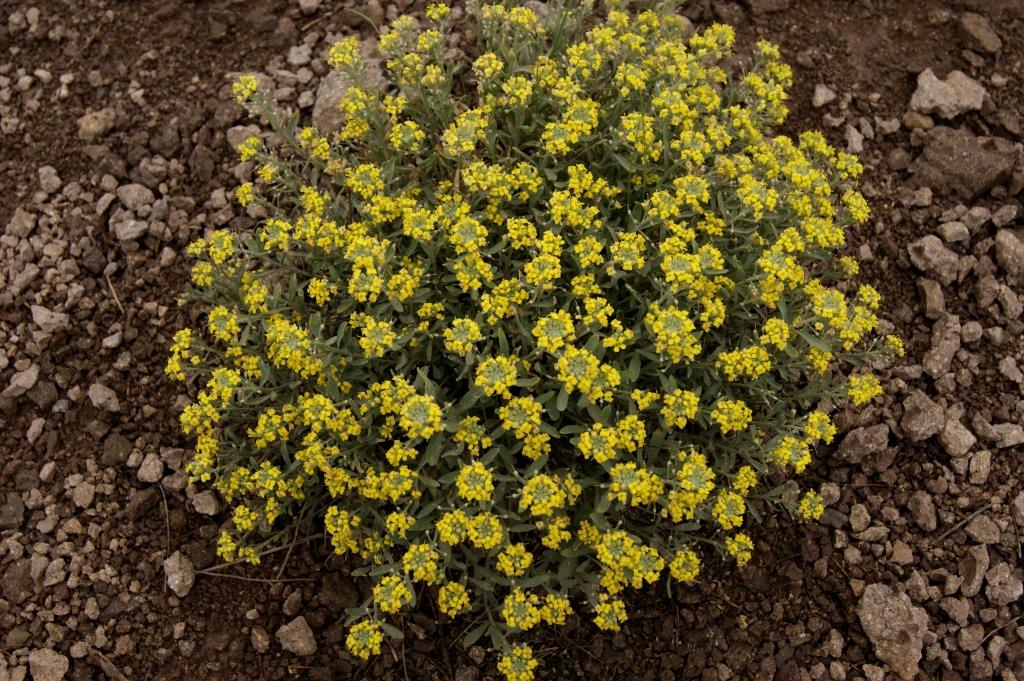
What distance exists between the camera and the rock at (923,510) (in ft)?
16.4

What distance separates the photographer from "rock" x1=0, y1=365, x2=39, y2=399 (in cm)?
517

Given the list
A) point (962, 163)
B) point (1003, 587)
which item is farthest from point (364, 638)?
point (962, 163)

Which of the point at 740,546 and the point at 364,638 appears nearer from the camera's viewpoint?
the point at 364,638

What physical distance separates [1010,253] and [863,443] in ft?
5.60

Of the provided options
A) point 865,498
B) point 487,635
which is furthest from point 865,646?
point 487,635

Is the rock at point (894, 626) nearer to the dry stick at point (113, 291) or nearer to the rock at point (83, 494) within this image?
the rock at point (83, 494)

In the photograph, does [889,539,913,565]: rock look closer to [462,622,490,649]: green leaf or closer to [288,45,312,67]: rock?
[462,622,490,649]: green leaf

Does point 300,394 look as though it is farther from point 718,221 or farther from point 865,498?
point 865,498

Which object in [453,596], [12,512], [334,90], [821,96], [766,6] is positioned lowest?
[12,512]

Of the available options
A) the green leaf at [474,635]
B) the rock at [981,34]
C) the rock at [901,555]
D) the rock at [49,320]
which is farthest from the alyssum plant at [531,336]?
the rock at [981,34]

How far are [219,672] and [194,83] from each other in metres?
3.88

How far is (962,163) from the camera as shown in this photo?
589 centimetres

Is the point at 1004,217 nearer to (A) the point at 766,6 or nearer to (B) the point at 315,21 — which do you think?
(A) the point at 766,6

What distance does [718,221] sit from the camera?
457 centimetres
